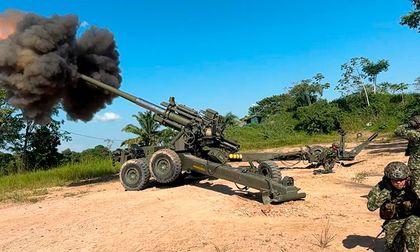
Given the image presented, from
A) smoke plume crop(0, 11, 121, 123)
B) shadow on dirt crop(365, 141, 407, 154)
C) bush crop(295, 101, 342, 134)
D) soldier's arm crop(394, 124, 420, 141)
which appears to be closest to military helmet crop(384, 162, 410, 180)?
soldier's arm crop(394, 124, 420, 141)

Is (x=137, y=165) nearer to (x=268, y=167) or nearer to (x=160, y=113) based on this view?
(x=160, y=113)

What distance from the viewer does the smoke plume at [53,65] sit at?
10.4m

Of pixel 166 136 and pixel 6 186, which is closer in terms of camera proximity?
pixel 6 186

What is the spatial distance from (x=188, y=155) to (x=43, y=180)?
6.17 meters

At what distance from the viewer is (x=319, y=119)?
33094 millimetres

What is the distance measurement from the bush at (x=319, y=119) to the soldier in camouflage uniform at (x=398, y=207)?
96.0 feet

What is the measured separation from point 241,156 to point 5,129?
66.1 feet

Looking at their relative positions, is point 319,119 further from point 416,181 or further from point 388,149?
point 416,181

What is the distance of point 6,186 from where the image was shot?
42.1ft

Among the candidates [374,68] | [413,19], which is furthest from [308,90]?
[413,19]

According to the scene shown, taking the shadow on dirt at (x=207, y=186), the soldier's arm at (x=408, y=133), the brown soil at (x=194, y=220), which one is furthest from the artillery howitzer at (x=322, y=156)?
the soldier's arm at (x=408, y=133)

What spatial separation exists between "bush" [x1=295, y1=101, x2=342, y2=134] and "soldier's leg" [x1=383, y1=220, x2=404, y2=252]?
96.0ft

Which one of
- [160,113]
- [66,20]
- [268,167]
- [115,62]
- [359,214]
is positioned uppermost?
[66,20]

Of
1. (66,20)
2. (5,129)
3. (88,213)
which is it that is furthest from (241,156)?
(5,129)
